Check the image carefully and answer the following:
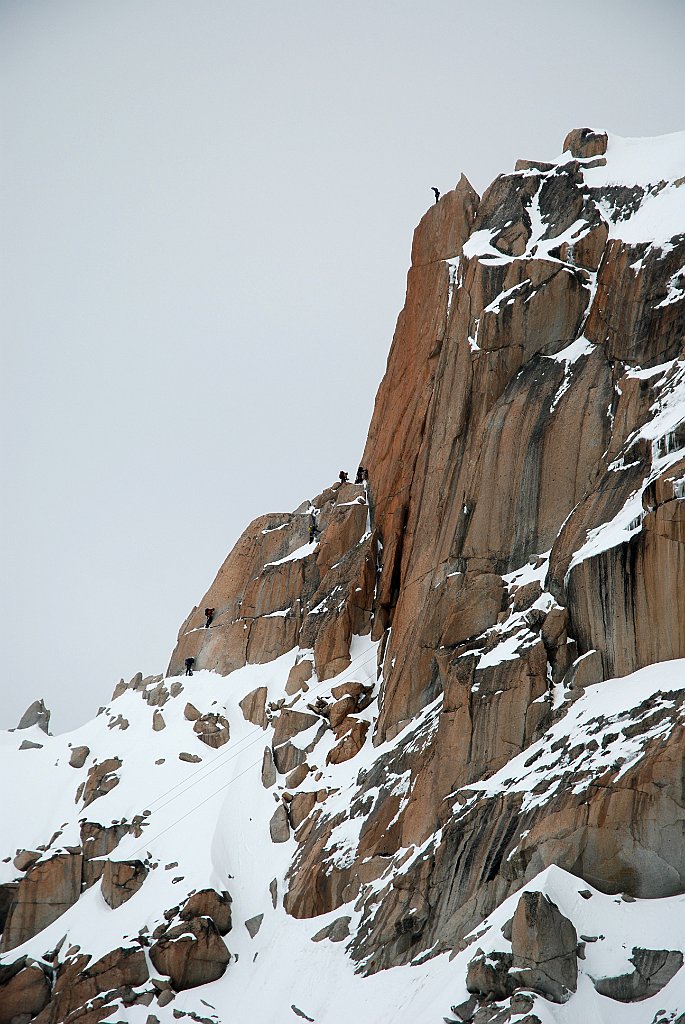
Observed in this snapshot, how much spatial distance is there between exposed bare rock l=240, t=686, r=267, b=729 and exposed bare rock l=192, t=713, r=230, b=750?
144cm

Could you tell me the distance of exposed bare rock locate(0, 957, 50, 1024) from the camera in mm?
55719

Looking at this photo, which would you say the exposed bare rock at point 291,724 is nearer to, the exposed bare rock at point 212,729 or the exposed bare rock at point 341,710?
the exposed bare rock at point 341,710

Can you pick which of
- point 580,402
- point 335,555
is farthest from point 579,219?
point 335,555

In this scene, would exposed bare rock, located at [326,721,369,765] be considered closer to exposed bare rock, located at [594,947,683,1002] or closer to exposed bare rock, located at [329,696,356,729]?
exposed bare rock, located at [329,696,356,729]

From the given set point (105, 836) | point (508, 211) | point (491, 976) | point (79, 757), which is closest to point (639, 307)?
point (508, 211)

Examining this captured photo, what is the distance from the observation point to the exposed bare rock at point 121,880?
58.6 metres

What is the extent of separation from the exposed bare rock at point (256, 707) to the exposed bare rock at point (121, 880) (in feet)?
35.5

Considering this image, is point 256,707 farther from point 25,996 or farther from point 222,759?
point 25,996

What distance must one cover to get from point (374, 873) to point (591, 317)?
28.5m

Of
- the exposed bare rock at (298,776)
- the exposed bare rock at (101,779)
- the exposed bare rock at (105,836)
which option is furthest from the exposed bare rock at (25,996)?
the exposed bare rock at (298,776)

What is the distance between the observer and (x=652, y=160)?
61.2 m

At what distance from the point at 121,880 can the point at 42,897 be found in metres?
6.38

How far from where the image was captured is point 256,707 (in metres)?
66.8

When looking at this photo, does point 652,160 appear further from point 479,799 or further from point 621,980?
point 621,980
